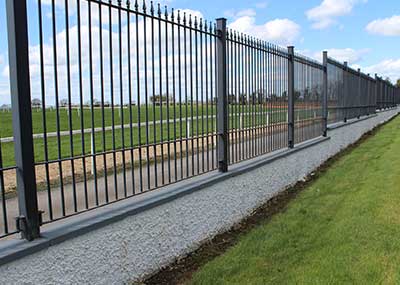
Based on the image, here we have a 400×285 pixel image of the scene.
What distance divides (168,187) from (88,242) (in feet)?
5.37

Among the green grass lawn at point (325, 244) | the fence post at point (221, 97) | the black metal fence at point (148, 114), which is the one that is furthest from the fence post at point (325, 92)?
the fence post at point (221, 97)

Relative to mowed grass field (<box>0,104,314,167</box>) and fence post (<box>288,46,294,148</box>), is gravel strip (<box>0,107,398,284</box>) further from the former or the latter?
fence post (<box>288,46,294,148</box>)

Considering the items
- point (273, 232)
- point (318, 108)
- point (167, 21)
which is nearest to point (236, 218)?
point (273, 232)

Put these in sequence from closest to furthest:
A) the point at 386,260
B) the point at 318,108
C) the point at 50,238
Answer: the point at 50,238 → the point at 386,260 → the point at 318,108

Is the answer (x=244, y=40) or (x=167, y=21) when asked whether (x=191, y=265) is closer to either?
(x=167, y=21)

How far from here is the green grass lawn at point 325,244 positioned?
4.50m

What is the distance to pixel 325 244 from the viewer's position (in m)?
5.39

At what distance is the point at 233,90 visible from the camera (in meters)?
7.18

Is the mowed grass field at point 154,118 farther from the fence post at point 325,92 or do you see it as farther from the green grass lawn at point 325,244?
the fence post at point 325,92

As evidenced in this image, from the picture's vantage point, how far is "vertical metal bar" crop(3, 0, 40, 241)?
3318 mm

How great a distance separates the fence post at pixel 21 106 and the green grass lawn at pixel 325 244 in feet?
6.24

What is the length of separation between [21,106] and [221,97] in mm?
3609

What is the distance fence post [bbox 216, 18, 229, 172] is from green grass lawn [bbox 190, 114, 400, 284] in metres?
1.14

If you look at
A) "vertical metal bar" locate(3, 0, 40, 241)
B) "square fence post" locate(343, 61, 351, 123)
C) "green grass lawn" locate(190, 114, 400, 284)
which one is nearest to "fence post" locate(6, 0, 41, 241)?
"vertical metal bar" locate(3, 0, 40, 241)
